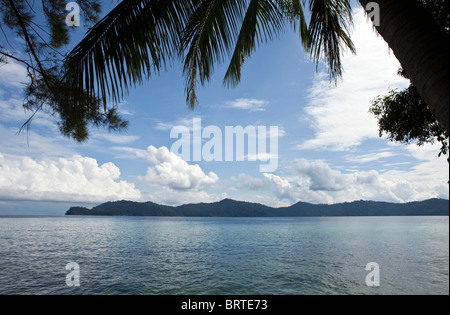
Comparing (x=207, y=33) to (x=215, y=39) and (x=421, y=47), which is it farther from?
(x=421, y=47)

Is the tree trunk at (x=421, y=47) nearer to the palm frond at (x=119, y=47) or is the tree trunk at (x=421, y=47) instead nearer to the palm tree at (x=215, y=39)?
the palm tree at (x=215, y=39)

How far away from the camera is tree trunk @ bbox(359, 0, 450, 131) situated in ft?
5.29

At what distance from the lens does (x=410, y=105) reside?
21.0 feet

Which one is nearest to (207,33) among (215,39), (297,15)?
(215,39)

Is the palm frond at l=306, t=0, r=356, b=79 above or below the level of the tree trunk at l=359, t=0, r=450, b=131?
above

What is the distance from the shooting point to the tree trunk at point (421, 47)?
161cm

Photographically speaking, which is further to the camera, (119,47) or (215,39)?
(215,39)

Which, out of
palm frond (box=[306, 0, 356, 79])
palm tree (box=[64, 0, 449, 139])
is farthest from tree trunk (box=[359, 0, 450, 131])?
palm frond (box=[306, 0, 356, 79])

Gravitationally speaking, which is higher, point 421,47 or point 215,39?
point 215,39

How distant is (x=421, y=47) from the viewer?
5.66 ft

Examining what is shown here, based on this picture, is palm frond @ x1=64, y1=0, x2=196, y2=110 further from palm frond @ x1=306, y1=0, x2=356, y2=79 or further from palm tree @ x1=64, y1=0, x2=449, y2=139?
palm frond @ x1=306, y1=0, x2=356, y2=79

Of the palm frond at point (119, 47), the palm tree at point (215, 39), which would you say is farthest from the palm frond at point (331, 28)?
the palm frond at point (119, 47)
